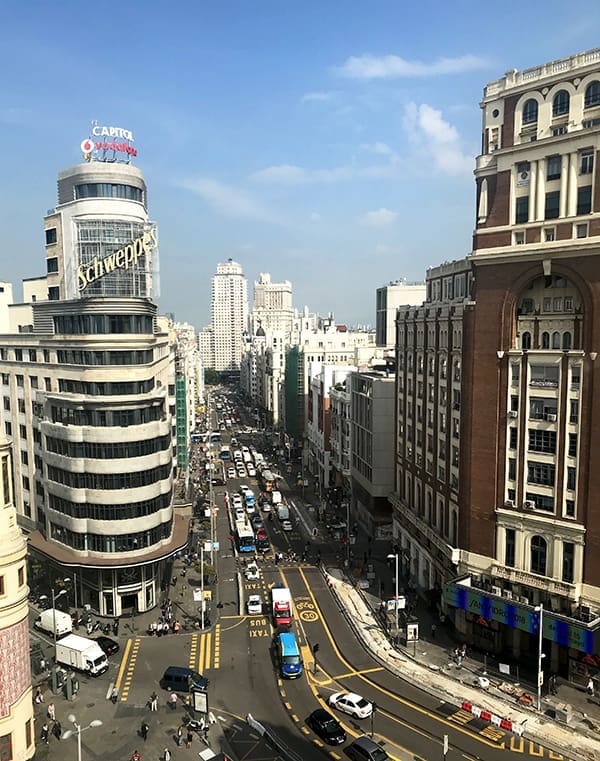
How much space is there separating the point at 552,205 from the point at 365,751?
145 feet

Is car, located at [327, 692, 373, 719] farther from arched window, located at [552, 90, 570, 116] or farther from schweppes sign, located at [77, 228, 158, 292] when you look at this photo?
schweppes sign, located at [77, 228, 158, 292]

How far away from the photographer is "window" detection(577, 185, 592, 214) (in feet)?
167

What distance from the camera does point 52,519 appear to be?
6938 cm

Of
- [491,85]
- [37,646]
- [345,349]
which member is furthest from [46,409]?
[345,349]

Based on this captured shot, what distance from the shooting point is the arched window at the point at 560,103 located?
53.2 metres

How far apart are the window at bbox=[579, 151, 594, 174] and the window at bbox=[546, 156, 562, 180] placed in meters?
1.72

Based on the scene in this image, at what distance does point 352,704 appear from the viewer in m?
46.8

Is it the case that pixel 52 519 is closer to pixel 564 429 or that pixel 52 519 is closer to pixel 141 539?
pixel 141 539

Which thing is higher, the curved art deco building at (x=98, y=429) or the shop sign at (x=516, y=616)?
the curved art deco building at (x=98, y=429)

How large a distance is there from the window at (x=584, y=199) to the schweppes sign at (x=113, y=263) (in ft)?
153

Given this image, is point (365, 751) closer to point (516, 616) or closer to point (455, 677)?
point (455, 677)

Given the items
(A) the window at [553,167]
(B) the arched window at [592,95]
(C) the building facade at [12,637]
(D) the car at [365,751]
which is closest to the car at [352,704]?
(D) the car at [365,751]

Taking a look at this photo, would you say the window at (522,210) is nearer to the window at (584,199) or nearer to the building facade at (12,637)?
the window at (584,199)

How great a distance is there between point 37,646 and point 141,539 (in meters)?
13.4
